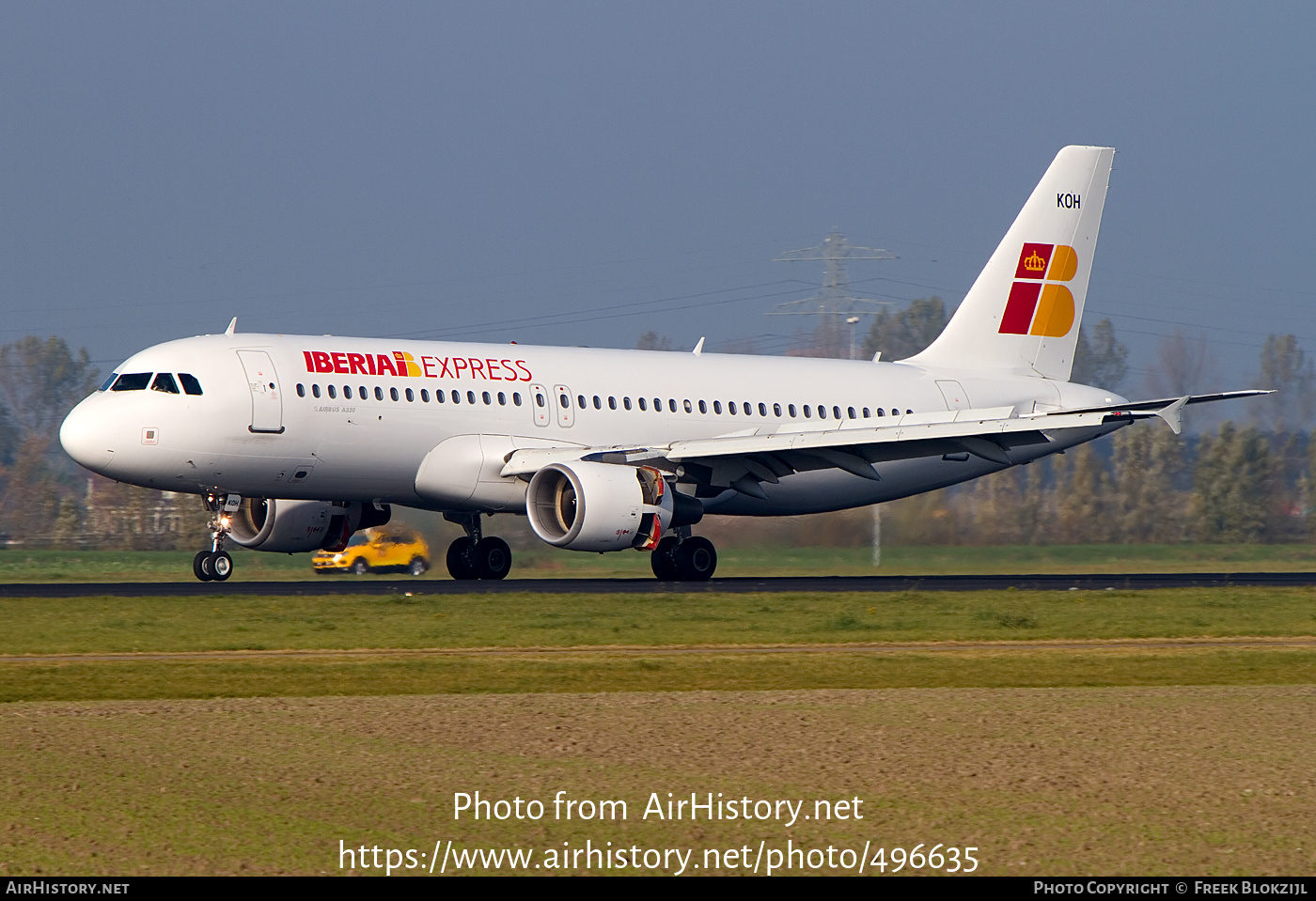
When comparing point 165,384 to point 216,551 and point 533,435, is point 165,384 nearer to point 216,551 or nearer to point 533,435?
point 216,551

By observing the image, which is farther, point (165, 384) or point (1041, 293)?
point (1041, 293)

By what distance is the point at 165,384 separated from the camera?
28984 millimetres

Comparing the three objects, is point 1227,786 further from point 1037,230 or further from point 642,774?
point 1037,230

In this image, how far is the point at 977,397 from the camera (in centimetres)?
3812

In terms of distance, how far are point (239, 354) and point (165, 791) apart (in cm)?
1936

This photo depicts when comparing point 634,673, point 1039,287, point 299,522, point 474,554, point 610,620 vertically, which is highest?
point 1039,287

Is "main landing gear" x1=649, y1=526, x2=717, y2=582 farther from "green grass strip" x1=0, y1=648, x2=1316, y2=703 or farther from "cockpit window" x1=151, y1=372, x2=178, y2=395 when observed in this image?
"green grass strip" x1=0, y1=648, x2=1316, y2=703

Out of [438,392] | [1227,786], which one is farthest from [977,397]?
[1227,786]

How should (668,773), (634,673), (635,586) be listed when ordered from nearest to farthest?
1. (668,773)
2. (634,673)
3. (635,586)

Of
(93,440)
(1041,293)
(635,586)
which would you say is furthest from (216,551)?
(1041,293)

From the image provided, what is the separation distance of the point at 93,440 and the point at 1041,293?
2216 cm

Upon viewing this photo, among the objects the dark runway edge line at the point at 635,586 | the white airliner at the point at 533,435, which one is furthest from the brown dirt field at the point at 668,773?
the white airliner at the point at 533,435

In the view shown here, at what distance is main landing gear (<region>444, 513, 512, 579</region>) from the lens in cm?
3397

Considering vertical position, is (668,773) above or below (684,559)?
above
